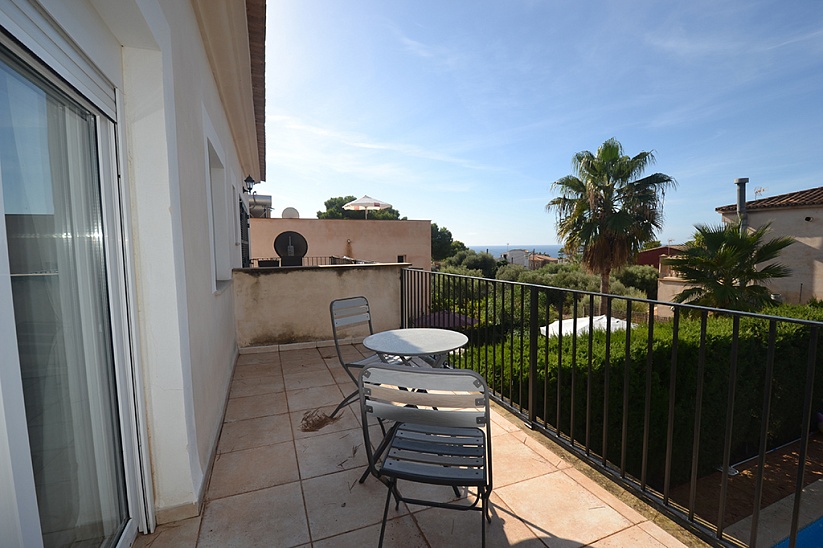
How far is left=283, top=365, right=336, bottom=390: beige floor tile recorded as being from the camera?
3.34m

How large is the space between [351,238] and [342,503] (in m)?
15.3

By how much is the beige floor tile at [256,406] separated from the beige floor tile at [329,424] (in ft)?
0.61

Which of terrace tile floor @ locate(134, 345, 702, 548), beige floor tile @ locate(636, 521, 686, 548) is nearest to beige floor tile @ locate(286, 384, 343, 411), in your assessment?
terrace tile floor @ locate(134, 345, 702, 548)

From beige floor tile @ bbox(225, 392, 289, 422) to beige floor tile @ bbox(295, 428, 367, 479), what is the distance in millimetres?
605

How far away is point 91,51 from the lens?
1159mm

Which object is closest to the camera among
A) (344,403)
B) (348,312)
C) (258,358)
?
(344,403)

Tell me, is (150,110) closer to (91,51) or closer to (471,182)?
(91,51)

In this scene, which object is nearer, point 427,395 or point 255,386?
point 427,395

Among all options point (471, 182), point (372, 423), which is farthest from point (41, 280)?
point (471, 182)

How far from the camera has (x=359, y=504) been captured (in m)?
1.72

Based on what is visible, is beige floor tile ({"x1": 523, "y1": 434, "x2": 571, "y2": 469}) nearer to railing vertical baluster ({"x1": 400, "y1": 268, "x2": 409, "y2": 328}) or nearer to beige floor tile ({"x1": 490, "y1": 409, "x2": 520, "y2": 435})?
beige floor tile ({"x1": 490, "y1": 409, "x2": 520, "y2": 435})

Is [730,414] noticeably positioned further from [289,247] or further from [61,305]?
[289,247]

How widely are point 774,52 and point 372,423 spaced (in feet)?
46.4

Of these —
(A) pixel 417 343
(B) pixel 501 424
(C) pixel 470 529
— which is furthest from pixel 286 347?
(C) pixel 470 529
